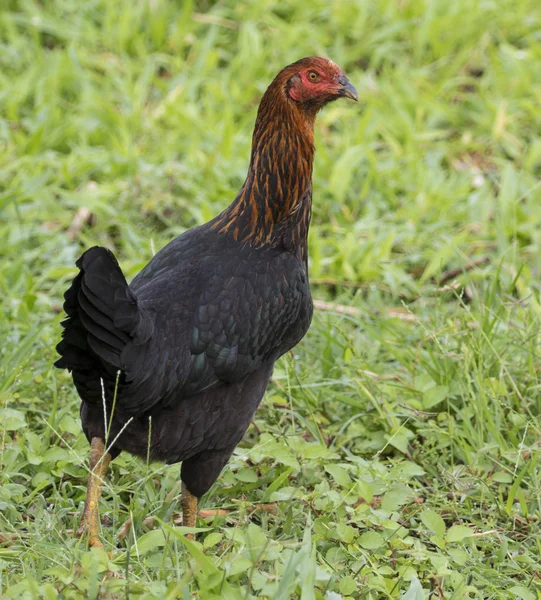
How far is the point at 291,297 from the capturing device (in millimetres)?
3416

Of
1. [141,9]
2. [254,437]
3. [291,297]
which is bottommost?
[254,437]

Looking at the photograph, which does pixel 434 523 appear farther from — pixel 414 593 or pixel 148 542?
pixel 148 542

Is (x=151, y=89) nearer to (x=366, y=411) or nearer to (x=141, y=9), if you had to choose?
(x=141, y=9)

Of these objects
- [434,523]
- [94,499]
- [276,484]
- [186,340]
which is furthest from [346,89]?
[94,499]

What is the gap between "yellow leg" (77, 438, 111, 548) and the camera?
3.07 m

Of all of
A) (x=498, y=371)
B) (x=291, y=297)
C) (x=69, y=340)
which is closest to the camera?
(x=69, y=340)

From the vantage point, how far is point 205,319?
10.5 feet

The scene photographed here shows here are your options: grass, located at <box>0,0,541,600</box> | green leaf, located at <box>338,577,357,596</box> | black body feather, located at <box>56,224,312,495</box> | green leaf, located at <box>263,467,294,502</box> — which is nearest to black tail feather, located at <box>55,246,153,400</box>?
black body feather, located at <box>56,224,312,495</box>

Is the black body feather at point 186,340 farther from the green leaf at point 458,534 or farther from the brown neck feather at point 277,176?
the green leaf at point 458,534

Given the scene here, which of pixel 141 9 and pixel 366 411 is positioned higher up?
pixel 141 9

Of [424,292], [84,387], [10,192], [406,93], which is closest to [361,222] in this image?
[424,292]

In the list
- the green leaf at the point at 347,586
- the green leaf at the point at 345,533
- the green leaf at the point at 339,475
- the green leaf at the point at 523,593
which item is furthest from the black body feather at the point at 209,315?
the green leaf at the point at 523,593

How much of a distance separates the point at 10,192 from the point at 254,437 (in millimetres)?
2297

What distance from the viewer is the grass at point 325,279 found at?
10.1 ft
